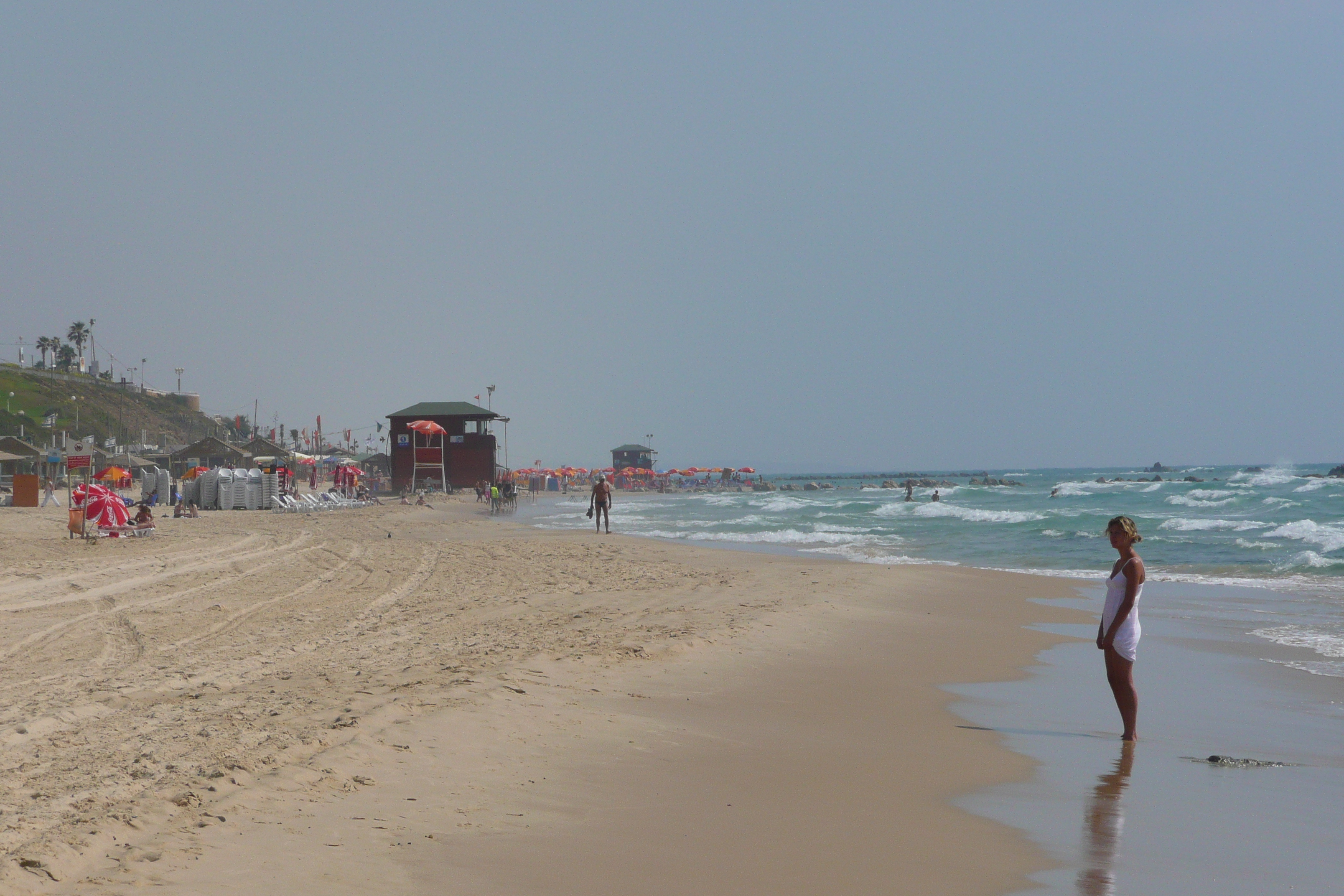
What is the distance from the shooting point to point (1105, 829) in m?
4.64

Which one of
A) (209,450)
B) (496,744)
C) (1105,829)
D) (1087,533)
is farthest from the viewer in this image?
(209,450)

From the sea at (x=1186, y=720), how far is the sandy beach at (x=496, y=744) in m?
0.34

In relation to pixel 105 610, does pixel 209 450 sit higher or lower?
higher

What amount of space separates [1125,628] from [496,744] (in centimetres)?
390

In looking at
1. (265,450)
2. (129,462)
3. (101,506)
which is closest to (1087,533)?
(101,506)

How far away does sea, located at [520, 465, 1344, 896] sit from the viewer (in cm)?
430

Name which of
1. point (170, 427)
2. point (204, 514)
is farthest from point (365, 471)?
point (204, 514)

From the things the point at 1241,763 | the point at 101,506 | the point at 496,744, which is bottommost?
the point at 1241,763

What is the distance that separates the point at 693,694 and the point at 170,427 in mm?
131800

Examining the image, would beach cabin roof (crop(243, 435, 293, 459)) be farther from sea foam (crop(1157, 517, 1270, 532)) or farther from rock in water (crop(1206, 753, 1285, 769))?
rock in water (crop(1206, 753, 1285, 769))

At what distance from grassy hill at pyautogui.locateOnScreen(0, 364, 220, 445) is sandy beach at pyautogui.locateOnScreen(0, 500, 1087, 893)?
91.9 m

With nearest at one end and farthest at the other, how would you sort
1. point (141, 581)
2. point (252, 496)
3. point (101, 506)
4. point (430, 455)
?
point (141, 581), point (101, 506), point (252, 496), point (430, 455)

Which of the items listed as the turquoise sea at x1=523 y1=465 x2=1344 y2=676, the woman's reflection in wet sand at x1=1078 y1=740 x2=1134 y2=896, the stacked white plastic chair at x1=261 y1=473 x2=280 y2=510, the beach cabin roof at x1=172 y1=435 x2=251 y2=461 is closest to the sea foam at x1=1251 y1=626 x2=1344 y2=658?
the turquoise sea at x1=523 y1=465 x2=1344 y2=676

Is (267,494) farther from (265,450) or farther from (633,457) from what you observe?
(633,457)
